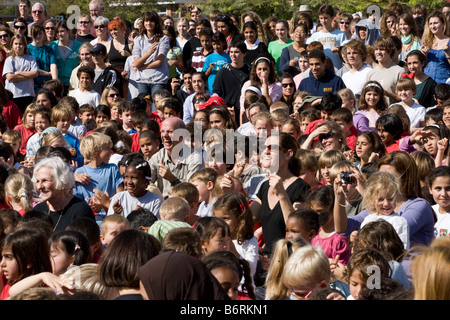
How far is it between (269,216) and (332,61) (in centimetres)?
593

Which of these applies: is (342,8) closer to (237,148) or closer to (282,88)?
(282,88)

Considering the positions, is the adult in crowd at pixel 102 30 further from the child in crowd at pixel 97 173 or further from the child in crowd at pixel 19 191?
the child in crowd at pixel 19 191

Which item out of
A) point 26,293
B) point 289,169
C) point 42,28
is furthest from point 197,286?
point 42,28

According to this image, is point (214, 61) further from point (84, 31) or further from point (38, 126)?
point (38, 126)

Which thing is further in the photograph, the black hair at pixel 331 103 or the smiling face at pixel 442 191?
the black hair at pixel 331 103

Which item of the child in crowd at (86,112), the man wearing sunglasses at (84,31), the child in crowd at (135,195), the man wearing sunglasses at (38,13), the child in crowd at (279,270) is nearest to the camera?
the child in crowd at (279,270)

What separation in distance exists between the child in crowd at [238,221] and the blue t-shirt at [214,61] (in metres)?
5.80

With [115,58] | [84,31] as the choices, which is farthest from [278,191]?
[84,31]

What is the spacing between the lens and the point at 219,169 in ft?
26.7

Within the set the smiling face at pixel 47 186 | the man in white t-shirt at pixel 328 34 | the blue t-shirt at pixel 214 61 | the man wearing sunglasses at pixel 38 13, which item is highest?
the man wearing sunglasses at pixel 38 13

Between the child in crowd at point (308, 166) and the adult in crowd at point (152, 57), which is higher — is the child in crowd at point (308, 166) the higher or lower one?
the lower one

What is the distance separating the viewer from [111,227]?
5836mm

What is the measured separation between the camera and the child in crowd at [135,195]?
23.6ft

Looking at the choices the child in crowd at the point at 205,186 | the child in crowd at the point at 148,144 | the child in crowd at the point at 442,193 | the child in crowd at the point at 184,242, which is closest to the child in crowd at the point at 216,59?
the child in crowd at the point at 148,144
